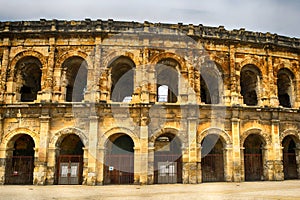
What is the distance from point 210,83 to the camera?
16.9 meters

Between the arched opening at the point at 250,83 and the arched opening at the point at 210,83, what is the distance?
1677mm

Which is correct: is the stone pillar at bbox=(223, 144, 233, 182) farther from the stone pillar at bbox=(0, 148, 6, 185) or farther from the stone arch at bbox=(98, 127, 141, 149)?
the stone pillar at bbox=(0, 148, 6, 185)

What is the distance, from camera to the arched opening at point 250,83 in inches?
650

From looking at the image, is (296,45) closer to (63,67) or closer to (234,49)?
(234,49)

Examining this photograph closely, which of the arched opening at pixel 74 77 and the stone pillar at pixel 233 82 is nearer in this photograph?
the stone pillar at pixel 233 82

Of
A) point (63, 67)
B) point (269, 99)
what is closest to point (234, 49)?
point (269, 99)

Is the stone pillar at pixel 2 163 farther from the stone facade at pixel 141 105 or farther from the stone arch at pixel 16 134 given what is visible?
the stone arch at pixel 16 134

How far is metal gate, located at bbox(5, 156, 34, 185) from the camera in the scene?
14.6 meters

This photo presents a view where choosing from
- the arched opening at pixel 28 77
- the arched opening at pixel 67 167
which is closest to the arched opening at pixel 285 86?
the arched opening at pixel 67 167

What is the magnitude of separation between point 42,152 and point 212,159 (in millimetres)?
8905

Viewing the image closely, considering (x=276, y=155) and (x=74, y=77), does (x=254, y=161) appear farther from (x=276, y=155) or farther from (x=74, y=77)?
(x=74, y=77)

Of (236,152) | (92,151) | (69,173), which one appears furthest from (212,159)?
(69,173)

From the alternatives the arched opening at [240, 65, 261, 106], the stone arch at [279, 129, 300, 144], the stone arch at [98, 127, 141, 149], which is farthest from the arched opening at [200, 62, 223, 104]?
the stone arch at [98, 127, 141, 149]

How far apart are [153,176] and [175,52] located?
21.0 feet
